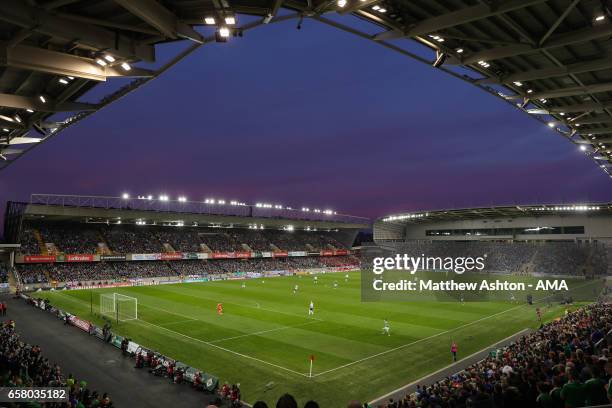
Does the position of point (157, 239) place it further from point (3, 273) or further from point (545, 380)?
point (545, 380)

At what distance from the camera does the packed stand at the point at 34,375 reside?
49.9 ft

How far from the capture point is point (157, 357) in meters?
23.3

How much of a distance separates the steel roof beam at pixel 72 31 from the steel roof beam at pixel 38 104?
4.42 metres

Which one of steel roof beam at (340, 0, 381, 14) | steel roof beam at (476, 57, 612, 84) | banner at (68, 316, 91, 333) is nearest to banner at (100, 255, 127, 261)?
banner at (68, 316, 91, 333)

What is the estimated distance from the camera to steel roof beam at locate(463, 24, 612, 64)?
397 inches

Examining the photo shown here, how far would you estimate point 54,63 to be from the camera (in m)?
9.87

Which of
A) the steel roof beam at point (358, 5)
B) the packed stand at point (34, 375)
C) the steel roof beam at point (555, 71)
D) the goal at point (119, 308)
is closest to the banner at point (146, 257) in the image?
the goal at point (119, 308)

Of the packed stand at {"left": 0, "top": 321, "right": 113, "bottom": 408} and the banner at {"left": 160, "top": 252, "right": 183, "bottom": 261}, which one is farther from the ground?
the banner at {"left": 160, "top": 252, "right": 183, "bottom": 261}

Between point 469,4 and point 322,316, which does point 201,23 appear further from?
point 322,316

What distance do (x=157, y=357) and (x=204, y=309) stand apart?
1841cm

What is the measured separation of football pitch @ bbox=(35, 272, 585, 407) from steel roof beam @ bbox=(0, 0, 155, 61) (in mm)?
15810

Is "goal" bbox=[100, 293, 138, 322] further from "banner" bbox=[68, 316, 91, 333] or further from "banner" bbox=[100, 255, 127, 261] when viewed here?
"banner" bbox=[100, 255, 127, 261]

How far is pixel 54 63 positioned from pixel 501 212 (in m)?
A: 81.3

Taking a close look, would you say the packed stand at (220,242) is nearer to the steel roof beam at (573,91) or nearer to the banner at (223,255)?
the banner at (223,255)
